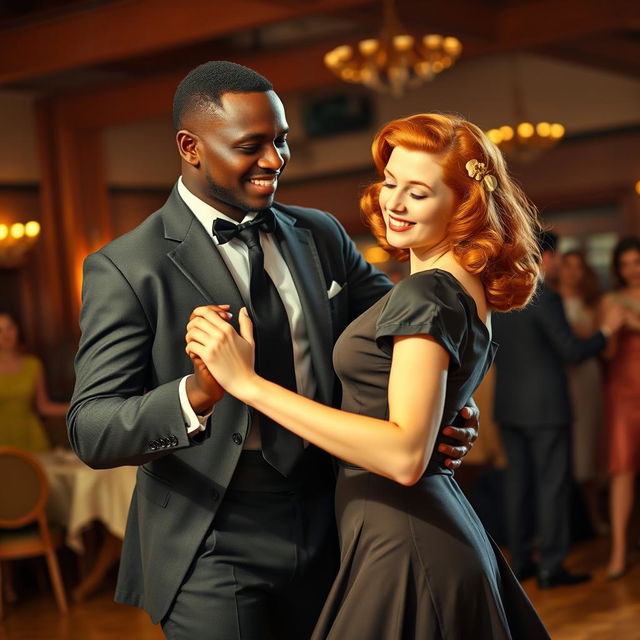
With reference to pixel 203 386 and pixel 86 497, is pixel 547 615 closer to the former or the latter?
pixel 86 497

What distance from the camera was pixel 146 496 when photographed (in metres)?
1.95

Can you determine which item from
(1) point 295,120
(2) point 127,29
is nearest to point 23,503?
(2) point 127,29

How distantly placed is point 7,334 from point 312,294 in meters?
5.26

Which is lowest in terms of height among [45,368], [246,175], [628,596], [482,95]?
[628,596]

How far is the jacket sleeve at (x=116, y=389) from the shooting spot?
5.69 feet

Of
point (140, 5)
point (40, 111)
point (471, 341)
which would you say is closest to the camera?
point (471, 341)

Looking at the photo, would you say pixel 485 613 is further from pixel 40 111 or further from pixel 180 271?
pixel 40 111

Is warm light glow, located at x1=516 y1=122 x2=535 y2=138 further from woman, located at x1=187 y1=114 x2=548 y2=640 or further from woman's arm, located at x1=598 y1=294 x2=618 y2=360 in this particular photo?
woman, located at x1=187 y1=114 x2=548 y2=640

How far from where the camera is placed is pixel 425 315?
170cm

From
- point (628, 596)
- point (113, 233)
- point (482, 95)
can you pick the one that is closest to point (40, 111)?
point (113, 233)

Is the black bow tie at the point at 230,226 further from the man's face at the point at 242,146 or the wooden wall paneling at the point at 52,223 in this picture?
the wooden wall paneling at the point at 52,223

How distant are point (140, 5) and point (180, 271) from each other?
5816 mm

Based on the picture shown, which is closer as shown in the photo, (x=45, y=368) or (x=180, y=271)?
(x=180, y=271)

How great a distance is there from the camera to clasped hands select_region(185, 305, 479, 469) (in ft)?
5.46
